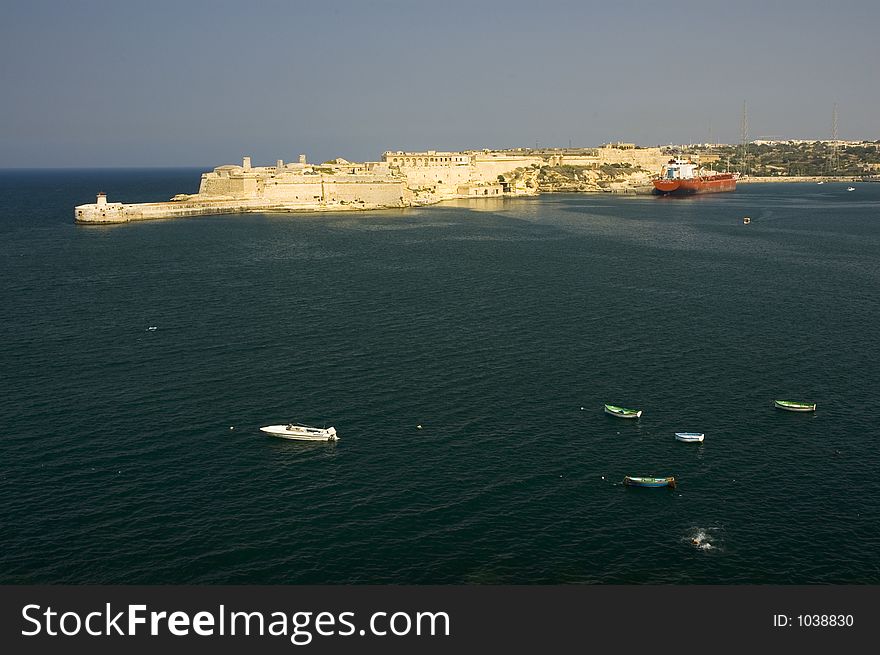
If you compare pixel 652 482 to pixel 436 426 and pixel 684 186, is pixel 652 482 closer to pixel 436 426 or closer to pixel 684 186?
pixel 436 426

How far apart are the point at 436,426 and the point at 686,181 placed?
157719 mm

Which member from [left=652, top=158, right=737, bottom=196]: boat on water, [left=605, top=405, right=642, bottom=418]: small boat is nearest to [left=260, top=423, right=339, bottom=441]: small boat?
[left=605, top=405, right=642, bottom=418]: small boat

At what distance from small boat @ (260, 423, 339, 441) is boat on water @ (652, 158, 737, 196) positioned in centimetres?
15604

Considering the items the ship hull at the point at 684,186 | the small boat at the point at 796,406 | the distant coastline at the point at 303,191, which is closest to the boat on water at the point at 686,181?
the ship hull at the point at 684,186

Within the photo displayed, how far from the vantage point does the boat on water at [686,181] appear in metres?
176

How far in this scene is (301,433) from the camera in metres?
32.3

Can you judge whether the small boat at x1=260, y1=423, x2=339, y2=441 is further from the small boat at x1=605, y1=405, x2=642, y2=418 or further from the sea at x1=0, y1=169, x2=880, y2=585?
the small boat at x1=605, y1=405, x2=642, y2=418

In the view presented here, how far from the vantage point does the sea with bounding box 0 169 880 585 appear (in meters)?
24.8

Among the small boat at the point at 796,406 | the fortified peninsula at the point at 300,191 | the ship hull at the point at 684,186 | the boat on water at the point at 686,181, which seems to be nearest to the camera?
the small boat at the point at 796,406

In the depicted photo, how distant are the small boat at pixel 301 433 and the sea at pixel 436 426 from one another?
1.06 feet

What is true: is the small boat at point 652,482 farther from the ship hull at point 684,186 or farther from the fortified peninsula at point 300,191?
the ship hull at point 684,186

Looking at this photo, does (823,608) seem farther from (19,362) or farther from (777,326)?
(19,362)

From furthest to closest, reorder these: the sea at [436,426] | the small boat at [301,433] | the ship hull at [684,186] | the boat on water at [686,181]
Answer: the boat on water at [686,181] < the ship hull at [684,186] < the small boat at [301,433] < the sea at [436,426]

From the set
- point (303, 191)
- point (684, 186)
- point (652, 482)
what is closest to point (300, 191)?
point (303, 191)
